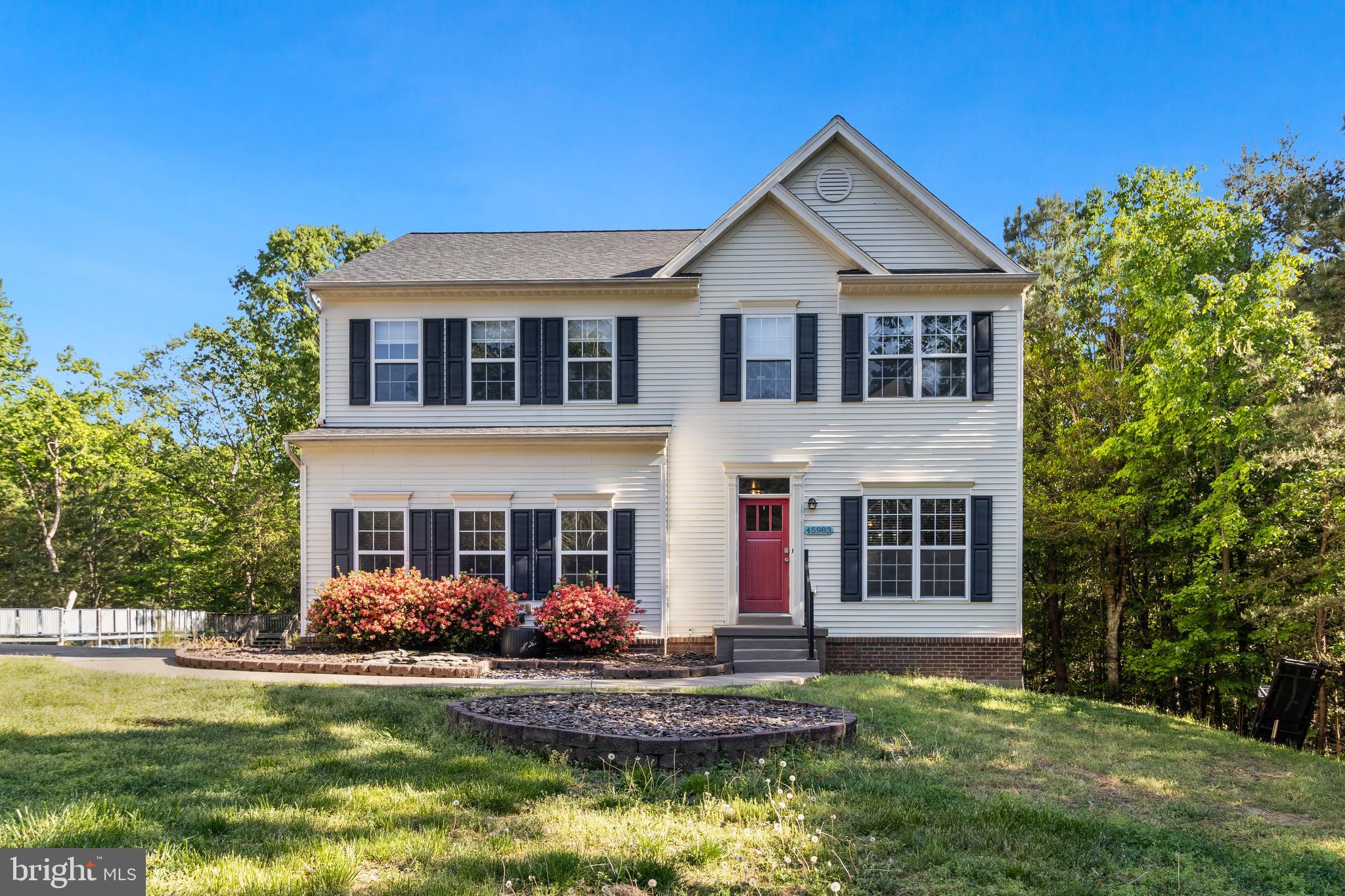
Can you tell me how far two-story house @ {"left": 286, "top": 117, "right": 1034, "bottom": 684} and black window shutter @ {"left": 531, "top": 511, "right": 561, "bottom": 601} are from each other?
0.16 ft

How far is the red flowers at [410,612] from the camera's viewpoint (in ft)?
44.3

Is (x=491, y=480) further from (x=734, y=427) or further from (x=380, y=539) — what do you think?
(x=734, y=427)

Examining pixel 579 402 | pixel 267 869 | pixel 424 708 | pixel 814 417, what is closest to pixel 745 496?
pixel 814 417

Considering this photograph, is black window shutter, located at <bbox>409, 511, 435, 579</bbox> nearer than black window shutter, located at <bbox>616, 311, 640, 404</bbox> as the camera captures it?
Yes

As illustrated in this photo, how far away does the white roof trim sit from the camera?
14.7m

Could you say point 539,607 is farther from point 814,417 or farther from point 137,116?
point 137,116

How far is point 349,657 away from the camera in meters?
12.8

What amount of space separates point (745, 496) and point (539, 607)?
418 centimetres

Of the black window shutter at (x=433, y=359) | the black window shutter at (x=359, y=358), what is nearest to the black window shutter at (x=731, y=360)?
the black window shutter at (x=433, y=359)

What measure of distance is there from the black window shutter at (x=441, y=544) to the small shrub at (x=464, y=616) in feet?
2.71

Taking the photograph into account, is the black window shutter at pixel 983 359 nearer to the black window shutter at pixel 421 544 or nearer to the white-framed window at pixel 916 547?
the white-framed window at pixel 916 547

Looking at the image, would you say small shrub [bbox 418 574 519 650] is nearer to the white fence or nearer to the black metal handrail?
the black metal handrail

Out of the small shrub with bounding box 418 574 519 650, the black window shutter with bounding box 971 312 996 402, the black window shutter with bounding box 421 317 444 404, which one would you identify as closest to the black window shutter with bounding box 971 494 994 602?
the black window shutter with bounding box 971 312 996 402

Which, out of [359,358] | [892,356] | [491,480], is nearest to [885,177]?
[892,356]
